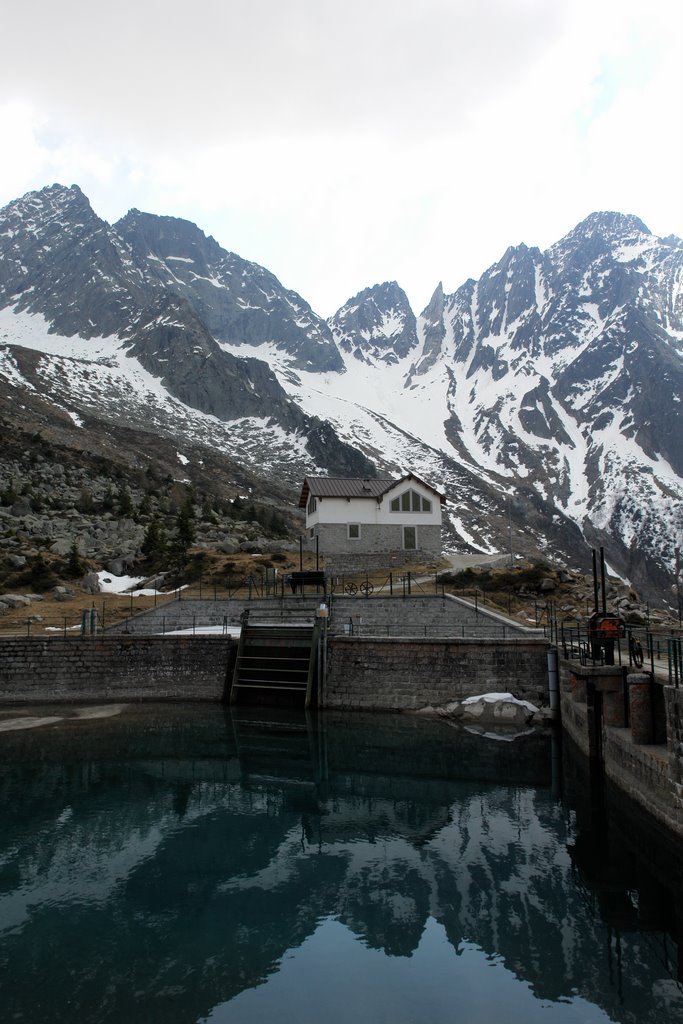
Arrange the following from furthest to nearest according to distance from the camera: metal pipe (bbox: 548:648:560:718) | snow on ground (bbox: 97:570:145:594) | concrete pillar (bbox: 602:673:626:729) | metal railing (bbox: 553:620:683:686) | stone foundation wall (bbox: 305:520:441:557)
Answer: stone foundation wall (bbox: 305:520:441:557), snow on ground (bbox: 97:570:145:594), metal pipe (bbox: 548:648:560:718), concrete pillar (bbox: 602:673:626:729), metal railing (bbox: 553:620:683:686)

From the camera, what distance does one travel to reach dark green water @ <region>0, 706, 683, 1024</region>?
10.7m

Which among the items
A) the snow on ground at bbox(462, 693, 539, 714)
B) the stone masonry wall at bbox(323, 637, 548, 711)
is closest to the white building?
the stone masonry wall at bbox(323, 637, 548, 711)

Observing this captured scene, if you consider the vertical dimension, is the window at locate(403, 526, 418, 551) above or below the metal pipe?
above

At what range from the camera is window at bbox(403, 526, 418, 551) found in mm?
47719

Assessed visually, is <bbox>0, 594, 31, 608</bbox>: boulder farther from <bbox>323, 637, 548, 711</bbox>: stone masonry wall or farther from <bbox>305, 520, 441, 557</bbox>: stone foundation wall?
<bbox>323, 637, 548, 711</bbox>: stone masonry wall

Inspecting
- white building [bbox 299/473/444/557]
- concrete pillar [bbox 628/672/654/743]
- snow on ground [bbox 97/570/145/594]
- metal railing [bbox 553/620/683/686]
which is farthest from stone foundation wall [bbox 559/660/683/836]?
snow on ground [bbox 97/570/145/594]

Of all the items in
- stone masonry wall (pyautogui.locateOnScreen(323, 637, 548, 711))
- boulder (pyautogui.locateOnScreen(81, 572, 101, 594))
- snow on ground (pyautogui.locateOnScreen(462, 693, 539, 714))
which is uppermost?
boulder (pyautogui.locateOnScreen(81, 572, 101, 594))

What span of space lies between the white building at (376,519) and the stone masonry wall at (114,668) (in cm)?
1475

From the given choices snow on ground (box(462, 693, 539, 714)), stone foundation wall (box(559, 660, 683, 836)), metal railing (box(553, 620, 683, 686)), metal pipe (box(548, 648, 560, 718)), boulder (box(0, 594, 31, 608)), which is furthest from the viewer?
boulder (box(0, 594, 31, 608))

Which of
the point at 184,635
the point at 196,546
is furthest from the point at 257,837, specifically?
the point at 196,546

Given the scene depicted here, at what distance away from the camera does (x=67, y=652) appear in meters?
33.1

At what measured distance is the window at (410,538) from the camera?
157ft

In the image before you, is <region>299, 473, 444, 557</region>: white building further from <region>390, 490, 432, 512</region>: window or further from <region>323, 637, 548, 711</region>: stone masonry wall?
<region>323, 637, 548, 711</region>: stone masonry wall

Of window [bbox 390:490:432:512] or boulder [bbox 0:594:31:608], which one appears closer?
boulder [bbox 0:594:31:608]
